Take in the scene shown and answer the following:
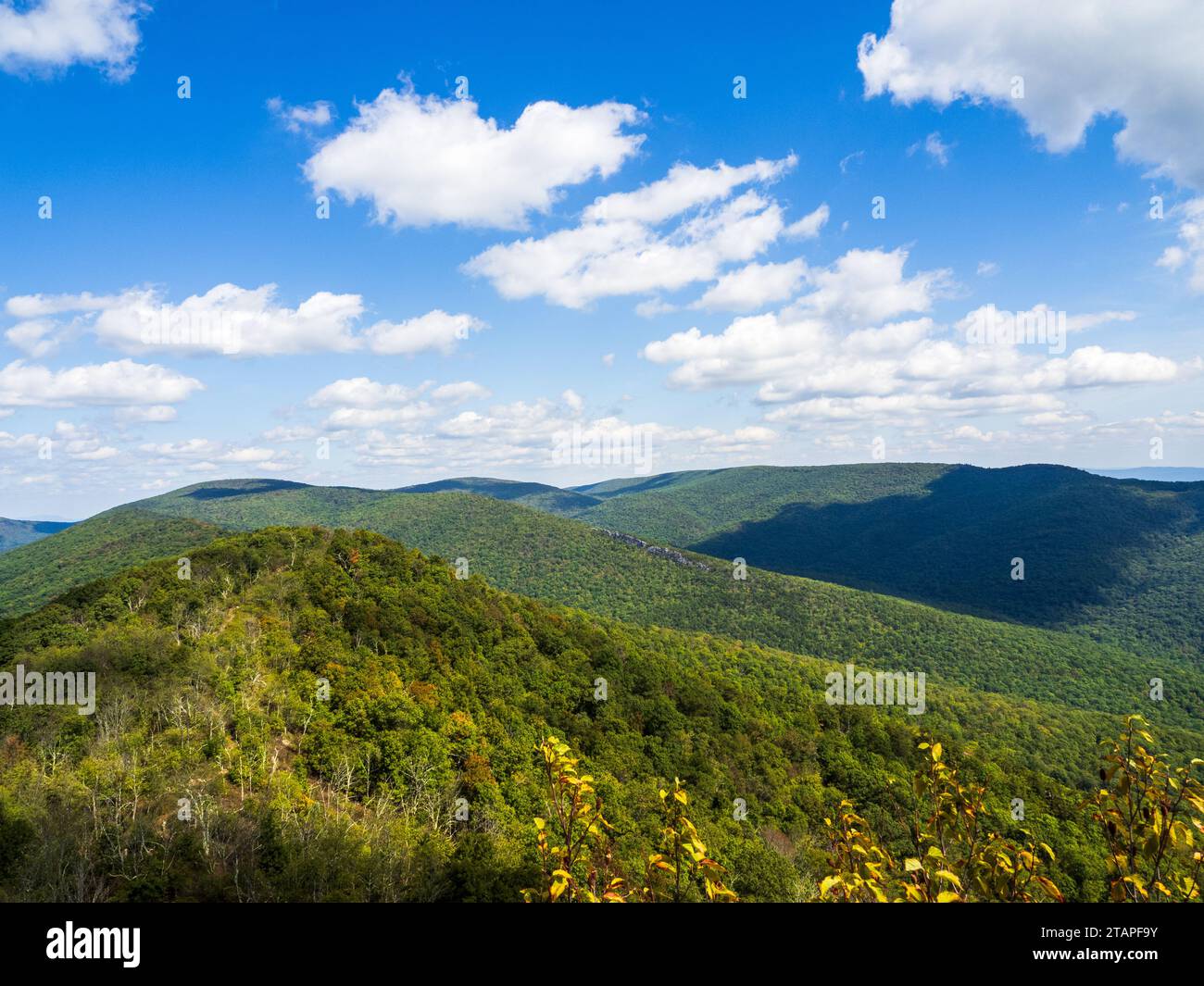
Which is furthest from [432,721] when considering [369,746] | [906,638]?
[906,638]

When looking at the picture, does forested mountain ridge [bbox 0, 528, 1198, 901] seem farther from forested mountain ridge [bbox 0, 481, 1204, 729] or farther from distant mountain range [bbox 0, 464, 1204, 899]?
forested mountain ridge [bbox 0, 481, 1204, 729]

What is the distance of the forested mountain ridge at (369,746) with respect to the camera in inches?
947

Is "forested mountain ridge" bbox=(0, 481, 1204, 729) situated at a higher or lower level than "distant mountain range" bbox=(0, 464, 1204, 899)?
lower

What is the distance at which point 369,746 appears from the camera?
121 ft

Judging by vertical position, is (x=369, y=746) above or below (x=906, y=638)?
above

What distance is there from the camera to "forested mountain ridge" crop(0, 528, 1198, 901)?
24.0 m

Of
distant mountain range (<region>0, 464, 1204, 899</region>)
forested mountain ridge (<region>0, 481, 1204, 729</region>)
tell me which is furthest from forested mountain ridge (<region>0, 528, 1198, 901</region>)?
forested mountain ridge (<region>0, 481, 1204, 729</region>)

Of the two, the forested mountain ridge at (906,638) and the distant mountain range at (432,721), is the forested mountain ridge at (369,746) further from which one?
the forested mountain ridge at (906,638)

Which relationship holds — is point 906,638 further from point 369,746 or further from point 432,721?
point 369,746

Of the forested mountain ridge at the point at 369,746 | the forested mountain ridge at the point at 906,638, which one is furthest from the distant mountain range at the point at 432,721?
the forested mountain ridge at the point at 906,638

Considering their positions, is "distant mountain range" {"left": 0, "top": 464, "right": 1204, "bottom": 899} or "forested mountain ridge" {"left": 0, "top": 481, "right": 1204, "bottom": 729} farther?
"forested mountain ridge" {"left": 0, "top": 481, "right": 1204, "bottom": 729}
